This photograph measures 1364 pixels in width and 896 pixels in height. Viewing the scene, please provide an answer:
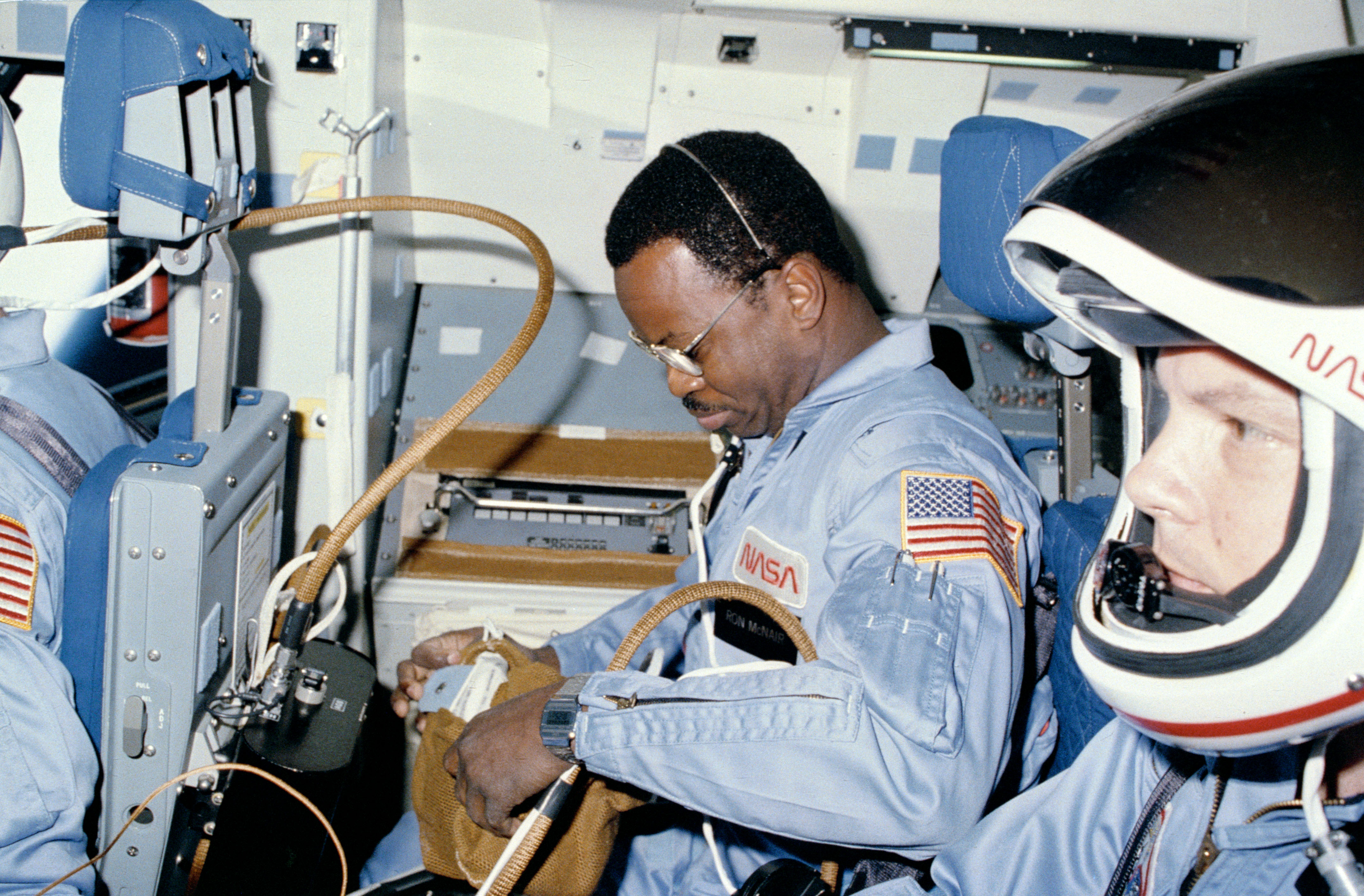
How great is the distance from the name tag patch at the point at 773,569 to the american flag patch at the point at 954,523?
0.95ft

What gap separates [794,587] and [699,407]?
1.54 ft

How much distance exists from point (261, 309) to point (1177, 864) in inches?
85.4

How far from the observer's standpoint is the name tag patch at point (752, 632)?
1.62m

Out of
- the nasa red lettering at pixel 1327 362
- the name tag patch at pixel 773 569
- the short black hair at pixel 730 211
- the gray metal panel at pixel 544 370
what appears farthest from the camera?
the gray metal panel at pixel 544 370

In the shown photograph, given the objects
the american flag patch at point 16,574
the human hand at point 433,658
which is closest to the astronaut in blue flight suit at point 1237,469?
the human hand at point 433,658

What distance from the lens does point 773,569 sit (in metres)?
1.67

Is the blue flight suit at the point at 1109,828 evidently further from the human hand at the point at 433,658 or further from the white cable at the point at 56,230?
the white cable at the point at 56,230

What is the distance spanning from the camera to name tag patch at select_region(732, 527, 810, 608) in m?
1.60

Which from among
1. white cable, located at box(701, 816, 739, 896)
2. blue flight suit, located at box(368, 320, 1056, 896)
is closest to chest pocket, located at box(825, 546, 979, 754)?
blue flight suit, located at box(368, 320, 1056, 896)

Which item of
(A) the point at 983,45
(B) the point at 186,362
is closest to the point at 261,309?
(B) the point at 186,362

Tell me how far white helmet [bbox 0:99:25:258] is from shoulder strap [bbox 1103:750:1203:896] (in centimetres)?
188

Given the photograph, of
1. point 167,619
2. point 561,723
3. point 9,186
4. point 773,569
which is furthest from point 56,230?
point 773,569

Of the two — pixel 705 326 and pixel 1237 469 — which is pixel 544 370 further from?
pixel 1237 469

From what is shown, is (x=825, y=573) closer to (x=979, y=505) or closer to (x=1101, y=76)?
(x=979, y=505)
